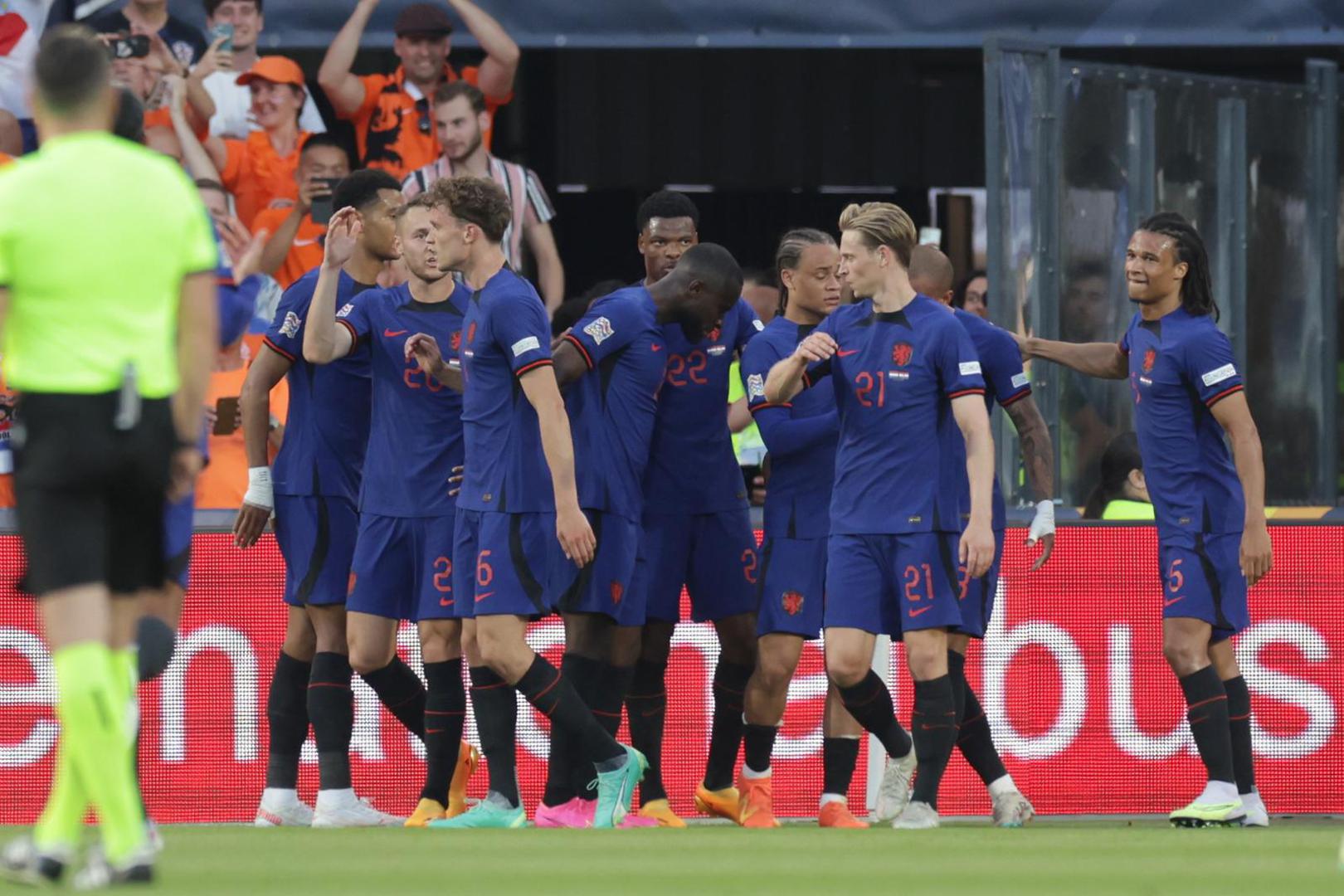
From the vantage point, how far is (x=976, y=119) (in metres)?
16.6

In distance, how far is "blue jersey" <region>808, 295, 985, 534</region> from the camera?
8930 mm

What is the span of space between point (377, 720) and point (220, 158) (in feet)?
13.3

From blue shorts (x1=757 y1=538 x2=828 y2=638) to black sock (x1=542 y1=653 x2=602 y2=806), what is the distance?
74cm

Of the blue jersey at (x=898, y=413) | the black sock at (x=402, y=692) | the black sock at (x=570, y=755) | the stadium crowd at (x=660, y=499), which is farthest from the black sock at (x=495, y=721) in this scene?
the blue jersey at (x=898, y=413)

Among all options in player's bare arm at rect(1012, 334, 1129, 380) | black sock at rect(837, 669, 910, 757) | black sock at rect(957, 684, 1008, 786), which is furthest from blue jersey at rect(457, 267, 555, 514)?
player's bare arm at rect(1012, 334, 1129, 380)

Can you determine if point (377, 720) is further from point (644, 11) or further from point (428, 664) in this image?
point (644, 11)

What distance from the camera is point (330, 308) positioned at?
945cm

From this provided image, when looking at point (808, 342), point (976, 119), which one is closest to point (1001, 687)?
point (808, 342)

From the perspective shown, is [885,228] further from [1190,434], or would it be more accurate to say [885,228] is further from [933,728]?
[933,728]

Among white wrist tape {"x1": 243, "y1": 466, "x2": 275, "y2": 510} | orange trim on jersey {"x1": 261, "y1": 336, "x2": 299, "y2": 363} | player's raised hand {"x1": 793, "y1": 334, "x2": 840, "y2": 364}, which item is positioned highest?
orange trim on jersey {"x1": 261, "y1": 336, "x2": 299, "y2": 363}

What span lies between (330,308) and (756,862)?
11.3 feet

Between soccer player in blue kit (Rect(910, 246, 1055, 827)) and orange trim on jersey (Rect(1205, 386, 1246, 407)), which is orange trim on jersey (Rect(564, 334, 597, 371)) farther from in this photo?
orange trim on jersey (Rect(1205, 386, 1246, 407))

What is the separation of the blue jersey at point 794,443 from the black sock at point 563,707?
1276 mm

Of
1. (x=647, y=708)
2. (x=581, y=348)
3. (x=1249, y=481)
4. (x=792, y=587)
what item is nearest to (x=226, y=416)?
(x=647, y=708)
